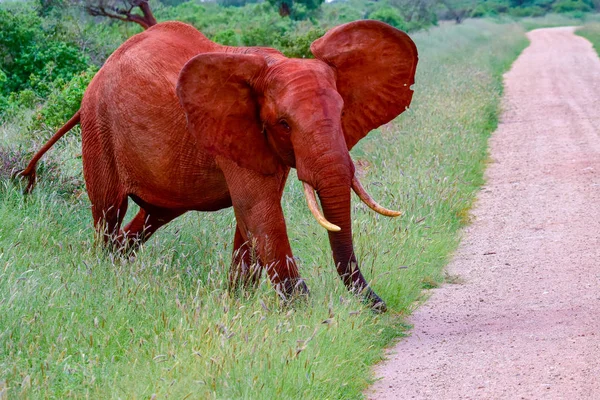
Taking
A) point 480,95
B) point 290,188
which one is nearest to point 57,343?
point 290,188

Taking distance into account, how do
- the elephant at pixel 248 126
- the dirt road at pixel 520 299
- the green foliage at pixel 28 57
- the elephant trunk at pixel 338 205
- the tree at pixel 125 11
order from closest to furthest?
the dirt road at pixel 520 299 → the elephant trunk at pixel 338 205 → the elephant at pixel 248 126 → the green foliage at pixel 28 57 → the tree at pixel 125 11

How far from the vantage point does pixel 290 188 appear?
896 cm

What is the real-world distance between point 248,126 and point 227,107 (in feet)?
0.50

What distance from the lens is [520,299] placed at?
20.9 feet

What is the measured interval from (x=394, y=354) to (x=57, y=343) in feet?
5.82

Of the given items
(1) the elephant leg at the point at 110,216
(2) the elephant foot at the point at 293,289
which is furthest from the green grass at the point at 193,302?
(1) the elephant leg at the point at 110,216

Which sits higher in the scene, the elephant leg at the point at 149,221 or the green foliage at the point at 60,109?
the elephant leg at the point at 149,221

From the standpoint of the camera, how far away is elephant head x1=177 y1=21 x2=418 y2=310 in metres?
5.19

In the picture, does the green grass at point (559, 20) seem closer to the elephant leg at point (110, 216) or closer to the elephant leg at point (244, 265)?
the elephant leg at point (110, 216)

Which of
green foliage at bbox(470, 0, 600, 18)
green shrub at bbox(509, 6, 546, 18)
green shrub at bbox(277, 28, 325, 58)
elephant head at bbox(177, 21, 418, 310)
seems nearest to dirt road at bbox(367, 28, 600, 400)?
elephant head at bbox(177, 21, 418, 310)

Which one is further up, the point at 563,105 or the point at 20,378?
the point at 20,378

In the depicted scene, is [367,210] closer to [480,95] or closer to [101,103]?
[101,103]

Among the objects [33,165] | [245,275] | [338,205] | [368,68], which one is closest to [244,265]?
[245,275]

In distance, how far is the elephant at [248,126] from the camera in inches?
207
